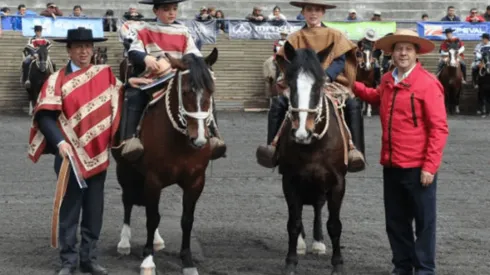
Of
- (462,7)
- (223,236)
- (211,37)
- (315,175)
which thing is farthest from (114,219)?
(462,7)

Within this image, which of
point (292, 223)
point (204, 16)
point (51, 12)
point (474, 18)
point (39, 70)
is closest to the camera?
point (292, 223)

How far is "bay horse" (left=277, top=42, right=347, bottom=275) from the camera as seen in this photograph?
8164mm

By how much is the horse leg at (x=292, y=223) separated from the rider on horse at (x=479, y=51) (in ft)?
62.6

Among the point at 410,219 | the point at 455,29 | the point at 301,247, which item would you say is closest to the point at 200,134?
the point at 410,219

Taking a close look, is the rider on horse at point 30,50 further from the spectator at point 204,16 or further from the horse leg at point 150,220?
the horse leg at point 150,220

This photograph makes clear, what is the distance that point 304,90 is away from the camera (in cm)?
813

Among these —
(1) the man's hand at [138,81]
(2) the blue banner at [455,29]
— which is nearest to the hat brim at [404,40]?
(1) the man's hand at [138,81]

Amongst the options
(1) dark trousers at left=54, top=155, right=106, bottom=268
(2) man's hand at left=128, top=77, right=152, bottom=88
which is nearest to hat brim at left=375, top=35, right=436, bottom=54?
(2) man's hand at left=128, top=77, right=152, bottom=88

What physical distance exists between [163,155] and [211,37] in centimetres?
1891

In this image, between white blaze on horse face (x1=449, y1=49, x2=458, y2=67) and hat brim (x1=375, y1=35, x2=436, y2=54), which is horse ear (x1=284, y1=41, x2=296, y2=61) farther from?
white blaze on horse face (x1=449, y1=49, x2=458, y2=67)

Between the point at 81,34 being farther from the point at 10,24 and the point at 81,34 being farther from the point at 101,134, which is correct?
the point at 10,24

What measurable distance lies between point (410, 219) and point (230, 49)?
1934cm

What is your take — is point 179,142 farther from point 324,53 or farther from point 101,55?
point 101,55

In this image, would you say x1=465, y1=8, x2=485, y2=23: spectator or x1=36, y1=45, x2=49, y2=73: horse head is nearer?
x1=36, y1=45, x2=49, y2=73: horse head
